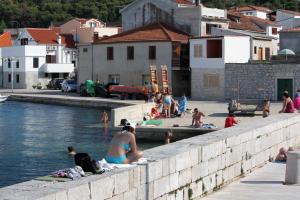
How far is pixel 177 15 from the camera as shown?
65.0m

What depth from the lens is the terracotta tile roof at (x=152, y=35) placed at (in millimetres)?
61397

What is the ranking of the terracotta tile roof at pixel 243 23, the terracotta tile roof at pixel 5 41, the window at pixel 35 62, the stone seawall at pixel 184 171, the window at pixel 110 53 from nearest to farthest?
the stone seawall at pixel 184 171, the window at pixel 110 53, the terracotta tile roof at pixel 243 23, the window at pixel 35 62, the terracotta tile roof at pixel 5 41

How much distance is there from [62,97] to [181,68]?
11323 millimetres

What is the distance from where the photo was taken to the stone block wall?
2041 inches

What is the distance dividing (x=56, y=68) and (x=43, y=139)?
50.4m

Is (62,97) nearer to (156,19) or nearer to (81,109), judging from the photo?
(81,109)

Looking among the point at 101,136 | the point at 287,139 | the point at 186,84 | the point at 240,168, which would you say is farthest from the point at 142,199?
the point at 186,84

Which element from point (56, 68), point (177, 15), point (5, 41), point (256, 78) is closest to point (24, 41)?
point (56, 68)

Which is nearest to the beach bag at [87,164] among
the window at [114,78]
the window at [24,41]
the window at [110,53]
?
the window at [110,53]

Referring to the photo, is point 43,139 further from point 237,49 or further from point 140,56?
point 140,56

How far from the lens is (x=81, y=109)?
57.2 metres

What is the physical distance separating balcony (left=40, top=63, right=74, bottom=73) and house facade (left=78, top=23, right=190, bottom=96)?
17260 mm

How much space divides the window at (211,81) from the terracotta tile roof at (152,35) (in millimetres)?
5710

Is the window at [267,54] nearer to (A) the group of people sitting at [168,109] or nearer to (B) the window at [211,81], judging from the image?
(B) the window at [211,81]
